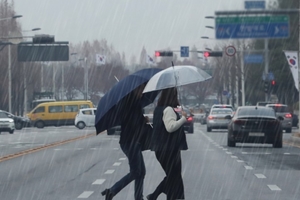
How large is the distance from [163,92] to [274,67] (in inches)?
2664

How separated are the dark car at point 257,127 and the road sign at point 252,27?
10.1 m

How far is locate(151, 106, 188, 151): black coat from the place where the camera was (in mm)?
10961

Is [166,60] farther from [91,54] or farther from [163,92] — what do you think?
[163,92]

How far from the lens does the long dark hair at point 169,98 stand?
1101 cm

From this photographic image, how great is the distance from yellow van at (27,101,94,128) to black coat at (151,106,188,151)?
197 ft

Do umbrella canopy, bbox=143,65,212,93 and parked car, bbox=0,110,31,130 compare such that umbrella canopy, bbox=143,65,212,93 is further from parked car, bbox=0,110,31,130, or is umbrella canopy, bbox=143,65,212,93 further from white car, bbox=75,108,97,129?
parked car, bbox=0,110,31,130

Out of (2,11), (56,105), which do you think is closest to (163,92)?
(56,105)

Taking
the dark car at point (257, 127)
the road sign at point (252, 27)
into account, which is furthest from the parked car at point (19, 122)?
the dark car at point (257, 127)

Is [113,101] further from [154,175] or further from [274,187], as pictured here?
[154,175]

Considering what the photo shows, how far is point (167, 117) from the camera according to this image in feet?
35.7

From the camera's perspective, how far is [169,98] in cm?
1106

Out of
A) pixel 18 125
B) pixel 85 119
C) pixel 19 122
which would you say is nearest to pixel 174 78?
pixel 85 119

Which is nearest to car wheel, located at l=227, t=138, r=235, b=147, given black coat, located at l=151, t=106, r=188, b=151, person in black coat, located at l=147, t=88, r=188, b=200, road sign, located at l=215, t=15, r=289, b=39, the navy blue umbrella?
road sign, located at l=215, t=15, r=289, b=39

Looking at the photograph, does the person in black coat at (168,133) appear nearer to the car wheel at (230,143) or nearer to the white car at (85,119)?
the car wheel at (230,143)
